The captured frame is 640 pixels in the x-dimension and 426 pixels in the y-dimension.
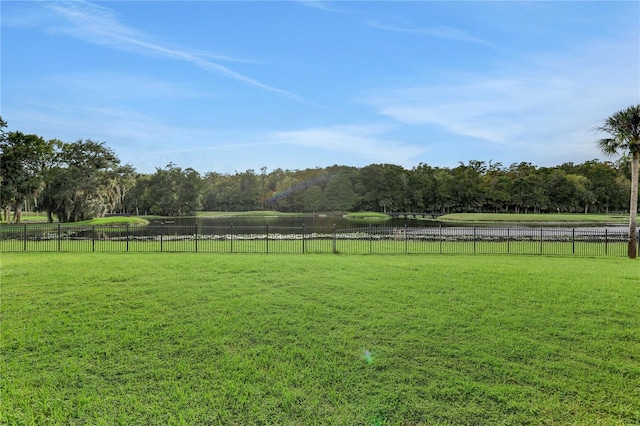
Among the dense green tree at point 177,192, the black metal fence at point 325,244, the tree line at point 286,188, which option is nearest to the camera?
the black metal fence at point 325,244

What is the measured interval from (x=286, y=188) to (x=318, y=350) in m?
126

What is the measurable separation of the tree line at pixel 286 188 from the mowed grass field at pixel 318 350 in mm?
43908

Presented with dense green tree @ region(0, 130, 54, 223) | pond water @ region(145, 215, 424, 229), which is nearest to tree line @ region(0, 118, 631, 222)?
dense green tree @ region(0, 130, 54, 223)

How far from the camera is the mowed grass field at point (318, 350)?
495 centimetres

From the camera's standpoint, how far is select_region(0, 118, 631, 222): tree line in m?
49.3

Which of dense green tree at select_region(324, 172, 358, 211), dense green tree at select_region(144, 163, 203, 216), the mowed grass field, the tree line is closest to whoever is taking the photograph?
the mowed grass field

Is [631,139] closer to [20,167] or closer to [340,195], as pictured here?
[20,167]

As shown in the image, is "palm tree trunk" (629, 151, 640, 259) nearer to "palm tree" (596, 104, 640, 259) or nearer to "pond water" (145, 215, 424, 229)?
"palm tree" (596, 104, 640, 259)

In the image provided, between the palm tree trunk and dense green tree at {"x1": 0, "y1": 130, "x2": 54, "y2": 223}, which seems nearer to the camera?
the palm tree trunk

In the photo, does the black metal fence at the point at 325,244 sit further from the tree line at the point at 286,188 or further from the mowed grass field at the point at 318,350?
the tree line at the point at 286,188

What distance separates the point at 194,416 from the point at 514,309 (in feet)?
21.0

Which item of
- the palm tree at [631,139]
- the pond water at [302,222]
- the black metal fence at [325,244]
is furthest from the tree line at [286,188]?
the palm tree at [631,139]

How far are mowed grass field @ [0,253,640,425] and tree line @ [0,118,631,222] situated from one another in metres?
43.9

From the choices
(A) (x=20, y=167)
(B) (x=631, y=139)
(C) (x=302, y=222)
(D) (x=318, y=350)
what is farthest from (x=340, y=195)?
(D) (x=318, y=350)
